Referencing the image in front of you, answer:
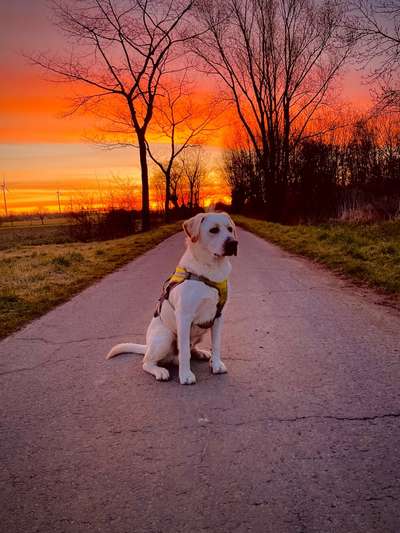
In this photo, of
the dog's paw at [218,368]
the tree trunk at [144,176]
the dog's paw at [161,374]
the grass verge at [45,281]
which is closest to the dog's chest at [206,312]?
the dog's paw at [218,368]

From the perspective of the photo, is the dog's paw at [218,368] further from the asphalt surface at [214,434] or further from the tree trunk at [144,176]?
the tree trunk at [144,176]

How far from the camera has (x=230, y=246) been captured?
12.8ft

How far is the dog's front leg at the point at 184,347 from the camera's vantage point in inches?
150

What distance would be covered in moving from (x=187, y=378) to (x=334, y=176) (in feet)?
136

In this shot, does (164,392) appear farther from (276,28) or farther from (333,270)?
(276,28)

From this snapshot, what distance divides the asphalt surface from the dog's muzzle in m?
1.16

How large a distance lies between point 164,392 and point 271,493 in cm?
155

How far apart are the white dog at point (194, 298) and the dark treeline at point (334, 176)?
1649cm

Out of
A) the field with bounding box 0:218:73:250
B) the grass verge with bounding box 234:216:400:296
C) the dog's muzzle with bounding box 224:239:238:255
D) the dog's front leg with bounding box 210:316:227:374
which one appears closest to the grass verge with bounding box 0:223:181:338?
the dog's front leg with bounding box 210:316:227:374

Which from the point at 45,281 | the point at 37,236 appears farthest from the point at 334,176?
the point at 45,281

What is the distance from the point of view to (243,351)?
184 inches

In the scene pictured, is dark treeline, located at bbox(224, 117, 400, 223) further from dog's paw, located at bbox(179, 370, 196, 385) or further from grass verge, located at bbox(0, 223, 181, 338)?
dog's paw, located at bbox(179, 370, 196, 385)

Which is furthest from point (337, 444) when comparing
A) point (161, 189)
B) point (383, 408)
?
point (161, 189)

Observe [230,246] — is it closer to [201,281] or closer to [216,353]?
[201,281]
